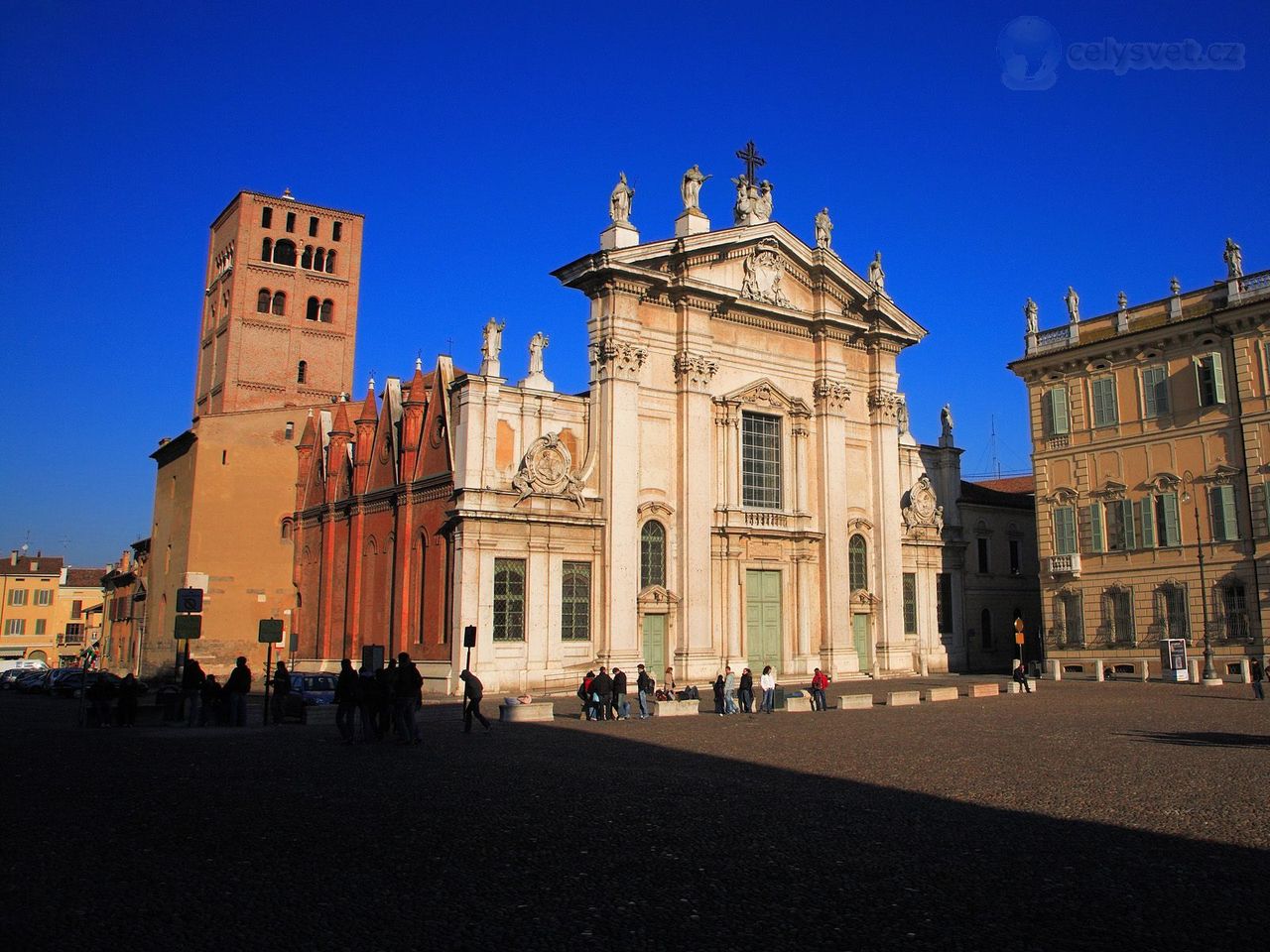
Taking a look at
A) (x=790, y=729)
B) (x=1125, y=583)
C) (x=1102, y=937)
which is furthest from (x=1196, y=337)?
(x=1102, y=937)

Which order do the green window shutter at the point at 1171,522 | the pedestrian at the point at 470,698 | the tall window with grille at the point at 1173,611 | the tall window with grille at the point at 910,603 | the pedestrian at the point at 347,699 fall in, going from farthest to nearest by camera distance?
the tall window with grille at the point at 910,603
the green window shutter at the point at 1171,522
the tall window with grille at the point at 1173,611
the pedestrian at the point at 470,698
the pedestrian at the point at 347,699

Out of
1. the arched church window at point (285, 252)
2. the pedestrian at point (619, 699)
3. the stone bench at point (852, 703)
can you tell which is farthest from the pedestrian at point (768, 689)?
the arched church window at point (285, 252)

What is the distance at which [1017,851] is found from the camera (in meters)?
9.13

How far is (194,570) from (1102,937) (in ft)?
142

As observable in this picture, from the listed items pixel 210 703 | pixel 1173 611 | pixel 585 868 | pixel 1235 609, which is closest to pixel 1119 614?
pixel 1173 611

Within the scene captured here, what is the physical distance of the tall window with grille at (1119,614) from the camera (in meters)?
39.0

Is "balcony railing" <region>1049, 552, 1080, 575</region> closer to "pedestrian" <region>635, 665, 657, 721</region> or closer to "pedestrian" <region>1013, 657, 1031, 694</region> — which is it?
"pedestrian" <region>1013, 657, 1031, 694</region>

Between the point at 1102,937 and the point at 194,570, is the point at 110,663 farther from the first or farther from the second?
the point at 1102,937

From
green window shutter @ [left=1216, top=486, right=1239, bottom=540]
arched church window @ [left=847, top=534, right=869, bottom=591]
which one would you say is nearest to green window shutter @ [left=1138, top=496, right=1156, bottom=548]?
green window shutter @ [left=1216, top=486, right=1239, bottom=540]

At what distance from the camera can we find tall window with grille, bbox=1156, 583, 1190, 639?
1467 inches

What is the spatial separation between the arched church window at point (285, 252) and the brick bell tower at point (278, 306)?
6 cm

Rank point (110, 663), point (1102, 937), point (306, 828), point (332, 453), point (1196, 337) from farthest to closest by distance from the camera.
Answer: point (110, 663)
point (332, 453)
point (1196, 337)
point (306, 828)
point (1102, 937)

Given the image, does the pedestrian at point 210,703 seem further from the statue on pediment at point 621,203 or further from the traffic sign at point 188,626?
the statue on pediment at point 621,203

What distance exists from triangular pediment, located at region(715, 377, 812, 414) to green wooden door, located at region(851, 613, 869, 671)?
7.97 meters
